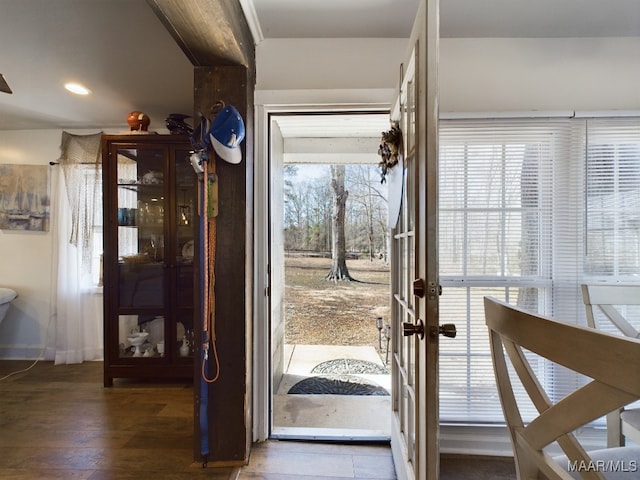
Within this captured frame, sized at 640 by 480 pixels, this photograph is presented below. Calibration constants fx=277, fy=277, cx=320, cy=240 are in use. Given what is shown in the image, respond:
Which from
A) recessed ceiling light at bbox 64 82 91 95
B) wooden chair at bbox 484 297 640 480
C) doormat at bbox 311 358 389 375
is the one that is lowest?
doormat at bbox 311 358 389 375

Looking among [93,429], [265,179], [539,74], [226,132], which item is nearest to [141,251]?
[93,429]

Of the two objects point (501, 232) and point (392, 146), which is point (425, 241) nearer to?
point (392, 146)

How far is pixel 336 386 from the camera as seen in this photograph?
8.00 ft

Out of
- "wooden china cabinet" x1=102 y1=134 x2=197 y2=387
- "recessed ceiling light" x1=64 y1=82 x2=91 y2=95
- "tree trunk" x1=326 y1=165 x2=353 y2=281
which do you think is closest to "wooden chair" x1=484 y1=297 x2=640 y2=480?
"wooden china cabinet" x1=102 y1=134 x2=197 y2=387

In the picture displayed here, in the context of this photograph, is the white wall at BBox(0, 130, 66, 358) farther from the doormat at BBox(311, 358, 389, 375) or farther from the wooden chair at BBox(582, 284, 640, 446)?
the wooden chair at BBox(582, 284, 640, 446)

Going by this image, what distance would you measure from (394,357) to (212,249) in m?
1.14

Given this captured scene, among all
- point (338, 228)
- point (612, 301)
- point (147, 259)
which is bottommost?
point (612, 301)

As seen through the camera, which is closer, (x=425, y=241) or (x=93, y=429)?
(x=425, y=241)

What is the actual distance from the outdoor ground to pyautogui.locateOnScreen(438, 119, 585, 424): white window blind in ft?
5.00

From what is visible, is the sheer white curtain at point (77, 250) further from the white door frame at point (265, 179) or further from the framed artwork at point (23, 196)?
the white door frame at point (265, 179)

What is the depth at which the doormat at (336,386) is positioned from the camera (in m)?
2.34

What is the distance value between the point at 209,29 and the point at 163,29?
0.55m

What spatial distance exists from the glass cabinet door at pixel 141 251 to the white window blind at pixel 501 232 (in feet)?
7.03

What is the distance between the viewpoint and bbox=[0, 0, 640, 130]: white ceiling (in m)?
1.35
